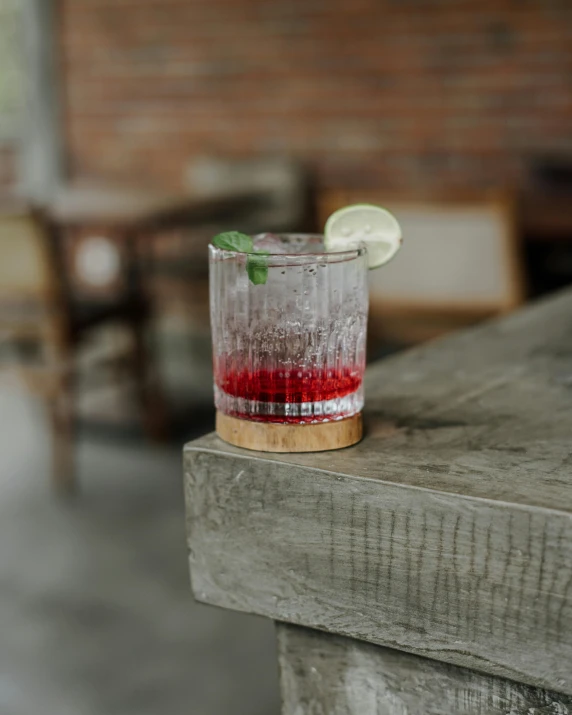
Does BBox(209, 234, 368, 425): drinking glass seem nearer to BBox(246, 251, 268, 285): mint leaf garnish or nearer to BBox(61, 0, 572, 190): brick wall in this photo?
BBox(246, 251, 268, 285): mint leaf garnish

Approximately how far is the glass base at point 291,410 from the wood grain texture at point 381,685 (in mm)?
172

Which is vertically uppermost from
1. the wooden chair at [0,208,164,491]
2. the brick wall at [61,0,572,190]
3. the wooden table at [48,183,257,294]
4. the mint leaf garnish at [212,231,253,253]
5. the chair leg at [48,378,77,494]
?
the brick wall at [61,0,572,190]

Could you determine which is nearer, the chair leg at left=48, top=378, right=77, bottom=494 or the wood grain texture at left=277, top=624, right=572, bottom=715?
the wood grain texture at left=277, top=624, right=572, bottom=715

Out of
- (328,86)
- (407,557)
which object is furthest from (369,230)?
(328,86)

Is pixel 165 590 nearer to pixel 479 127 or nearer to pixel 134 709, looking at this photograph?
pixel 134 709

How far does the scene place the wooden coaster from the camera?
700mm

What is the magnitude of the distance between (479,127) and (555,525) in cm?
351

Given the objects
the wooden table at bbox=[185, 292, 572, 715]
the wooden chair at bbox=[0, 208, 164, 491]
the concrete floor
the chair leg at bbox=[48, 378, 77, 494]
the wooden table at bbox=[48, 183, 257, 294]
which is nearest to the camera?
the wooden table at bbox=[185, 292, 572, 715]

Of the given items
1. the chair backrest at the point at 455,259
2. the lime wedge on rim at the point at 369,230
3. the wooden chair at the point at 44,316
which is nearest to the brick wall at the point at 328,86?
the chair backrest at the point at 455,259

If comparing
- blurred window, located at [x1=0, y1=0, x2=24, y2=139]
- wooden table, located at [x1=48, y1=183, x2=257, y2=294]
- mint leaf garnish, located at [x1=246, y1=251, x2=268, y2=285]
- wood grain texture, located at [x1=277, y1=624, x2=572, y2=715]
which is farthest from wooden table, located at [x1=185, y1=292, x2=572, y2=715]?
blurred window, located at [x1=0, y1=0, x2=24, y2=139]

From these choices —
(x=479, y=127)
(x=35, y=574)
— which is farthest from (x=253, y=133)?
(x=35, y=574)

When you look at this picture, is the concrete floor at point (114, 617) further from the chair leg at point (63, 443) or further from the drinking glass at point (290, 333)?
the drinking glass at point (290, 333)

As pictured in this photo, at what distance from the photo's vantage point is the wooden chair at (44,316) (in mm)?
2643

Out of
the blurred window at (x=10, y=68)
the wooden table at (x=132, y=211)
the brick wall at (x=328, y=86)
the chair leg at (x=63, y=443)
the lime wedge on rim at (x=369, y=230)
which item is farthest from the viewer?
the blurred window at (x=10, y=68)
